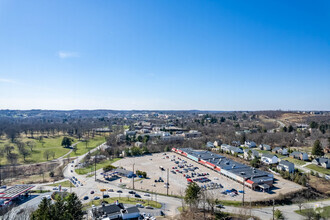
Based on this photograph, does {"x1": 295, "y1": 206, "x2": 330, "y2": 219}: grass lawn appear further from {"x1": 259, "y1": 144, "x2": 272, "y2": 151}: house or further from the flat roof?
the flat roof

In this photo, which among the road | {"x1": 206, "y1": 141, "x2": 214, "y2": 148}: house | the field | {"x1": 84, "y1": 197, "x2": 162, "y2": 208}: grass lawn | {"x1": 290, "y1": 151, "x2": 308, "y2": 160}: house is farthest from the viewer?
{"x1": 206, "y1": 141, "x2": 214, "y2": 148}: house

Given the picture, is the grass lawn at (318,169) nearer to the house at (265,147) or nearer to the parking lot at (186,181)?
the parking lot at (186,181)

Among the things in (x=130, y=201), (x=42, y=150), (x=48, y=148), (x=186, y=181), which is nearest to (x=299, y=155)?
(x=186, y=181)

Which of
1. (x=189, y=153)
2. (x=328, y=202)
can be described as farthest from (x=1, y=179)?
(x=328, y=202)

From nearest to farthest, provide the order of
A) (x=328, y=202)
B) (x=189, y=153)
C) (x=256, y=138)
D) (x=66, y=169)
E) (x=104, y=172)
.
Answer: (x=328, y=202) → (x=104, y=172) → (x=66, y=169) → (x=189, y=153) → (x=256, y=138)

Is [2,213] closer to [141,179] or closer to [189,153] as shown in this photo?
[141,179]

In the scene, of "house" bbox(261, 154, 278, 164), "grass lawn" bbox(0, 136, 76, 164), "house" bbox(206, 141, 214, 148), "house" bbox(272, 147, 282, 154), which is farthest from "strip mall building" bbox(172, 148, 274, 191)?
"grass lawn" bbox(0, 136, 76, 164)
